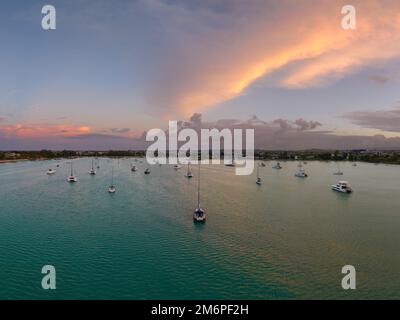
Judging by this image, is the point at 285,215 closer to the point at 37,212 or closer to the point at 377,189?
the point at 37,212

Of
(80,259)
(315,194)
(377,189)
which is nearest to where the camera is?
(80,259)

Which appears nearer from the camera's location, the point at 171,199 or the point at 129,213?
the point at 129,213

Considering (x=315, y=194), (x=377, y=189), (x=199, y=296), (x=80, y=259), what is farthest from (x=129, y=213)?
(x=377, y=189)

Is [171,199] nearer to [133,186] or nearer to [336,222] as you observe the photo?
[133,186]
